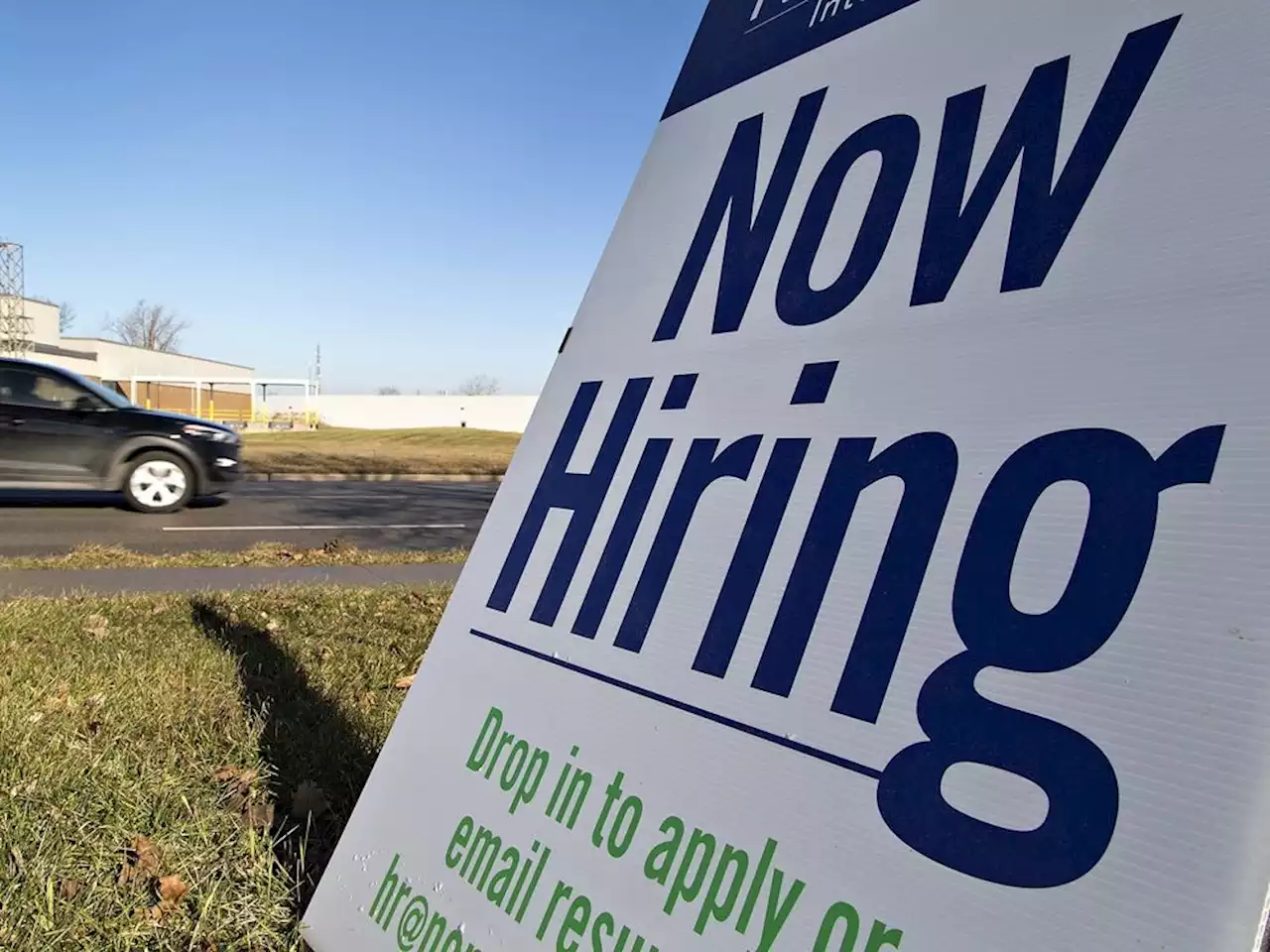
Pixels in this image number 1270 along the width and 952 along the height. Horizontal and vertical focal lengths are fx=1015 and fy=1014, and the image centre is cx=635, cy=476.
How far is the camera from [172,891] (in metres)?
2.54

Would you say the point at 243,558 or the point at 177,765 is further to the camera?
the point at 243,558

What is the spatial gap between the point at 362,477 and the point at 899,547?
19764 millimetres

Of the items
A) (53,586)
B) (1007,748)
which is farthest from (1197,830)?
(53,586)

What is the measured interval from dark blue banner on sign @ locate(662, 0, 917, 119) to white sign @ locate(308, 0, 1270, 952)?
0.01 m

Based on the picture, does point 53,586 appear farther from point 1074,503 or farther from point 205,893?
point 1074,503

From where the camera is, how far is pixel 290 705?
3969 mm

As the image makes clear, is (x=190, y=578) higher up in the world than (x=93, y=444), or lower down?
lower down

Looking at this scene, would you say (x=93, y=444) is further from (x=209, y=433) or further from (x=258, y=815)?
(x=258, y=815)

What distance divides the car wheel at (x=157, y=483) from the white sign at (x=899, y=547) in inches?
420

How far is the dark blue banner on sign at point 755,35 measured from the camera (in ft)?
6.20

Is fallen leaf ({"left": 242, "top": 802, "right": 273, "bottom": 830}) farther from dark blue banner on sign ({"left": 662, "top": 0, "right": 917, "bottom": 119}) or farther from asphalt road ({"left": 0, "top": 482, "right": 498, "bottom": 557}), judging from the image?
asphalt road ({"left": 0, "top": 482, "right": 498, "bottom": 557})

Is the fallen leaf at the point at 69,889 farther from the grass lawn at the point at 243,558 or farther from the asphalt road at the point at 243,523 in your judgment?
the asphalt road at the point at 243,523

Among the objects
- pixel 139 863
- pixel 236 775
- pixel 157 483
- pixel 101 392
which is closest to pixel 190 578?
pixel 236 775

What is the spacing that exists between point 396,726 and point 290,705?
1.93 m
